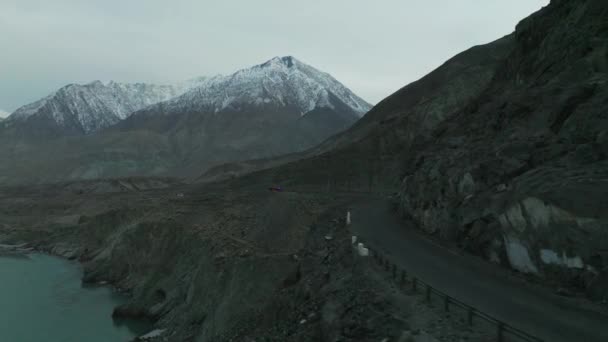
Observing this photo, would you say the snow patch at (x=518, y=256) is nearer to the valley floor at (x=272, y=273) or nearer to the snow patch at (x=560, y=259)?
the snow patch at (x=560, y=259)

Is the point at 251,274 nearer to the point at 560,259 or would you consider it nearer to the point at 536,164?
the point at 536,164

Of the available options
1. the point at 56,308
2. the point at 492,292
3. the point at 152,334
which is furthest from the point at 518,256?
the point at 56,308

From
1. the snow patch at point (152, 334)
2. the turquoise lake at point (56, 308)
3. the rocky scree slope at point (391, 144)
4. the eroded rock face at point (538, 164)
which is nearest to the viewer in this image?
the eroded rock face at point (538, 164)

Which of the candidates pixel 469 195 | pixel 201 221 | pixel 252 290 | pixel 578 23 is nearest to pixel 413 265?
pixel 469 195

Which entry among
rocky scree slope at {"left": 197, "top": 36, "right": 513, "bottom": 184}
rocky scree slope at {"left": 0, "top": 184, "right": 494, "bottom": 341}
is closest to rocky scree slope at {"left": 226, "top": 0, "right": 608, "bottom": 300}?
rocky scree slope at {"left": 0, "top": 184, "right": 494, "bottom": 341}

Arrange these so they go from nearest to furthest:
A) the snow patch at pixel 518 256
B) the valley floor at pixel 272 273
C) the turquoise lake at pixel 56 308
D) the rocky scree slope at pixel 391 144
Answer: the valley floor at pixel 272 273 → the snow patch at pixel 518 256 → the turquoise lake at pixel 56 308 → the rocky scree slope at pixel 391 144

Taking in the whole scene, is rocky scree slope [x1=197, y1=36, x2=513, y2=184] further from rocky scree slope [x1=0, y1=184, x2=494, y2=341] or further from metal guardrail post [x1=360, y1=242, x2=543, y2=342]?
metal guardrail post [x1=360, y1=242, x2=543, y2=342]

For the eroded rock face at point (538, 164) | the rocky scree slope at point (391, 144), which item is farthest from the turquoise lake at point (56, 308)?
the rocky scree slope at point (391, 144)
